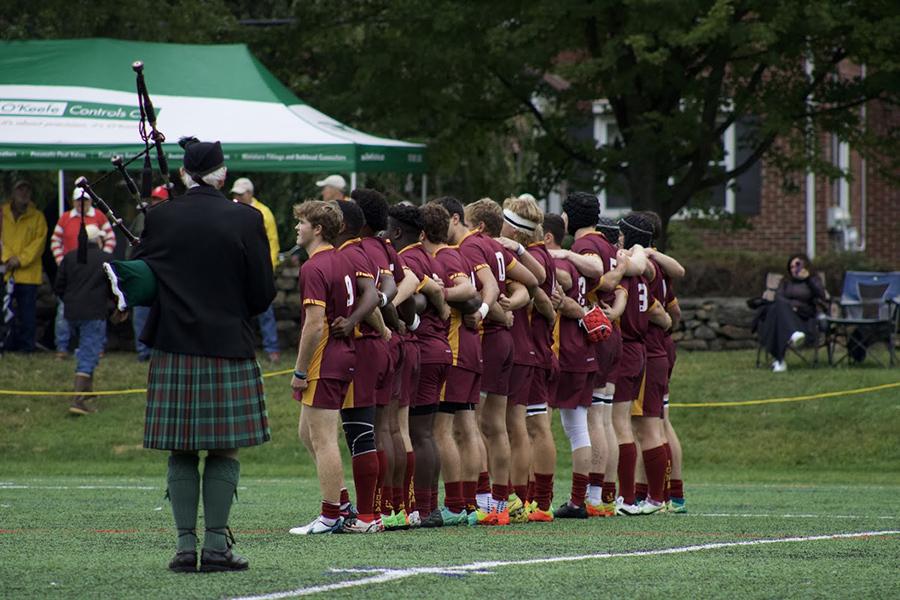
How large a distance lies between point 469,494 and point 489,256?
1566 mm

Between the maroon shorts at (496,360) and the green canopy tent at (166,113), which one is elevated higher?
the green canopy tent at (166,113)

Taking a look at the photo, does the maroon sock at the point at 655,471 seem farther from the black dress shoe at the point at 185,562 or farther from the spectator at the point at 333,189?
the black dress shoe at the point at 185,562

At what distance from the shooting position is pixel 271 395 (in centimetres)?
1984

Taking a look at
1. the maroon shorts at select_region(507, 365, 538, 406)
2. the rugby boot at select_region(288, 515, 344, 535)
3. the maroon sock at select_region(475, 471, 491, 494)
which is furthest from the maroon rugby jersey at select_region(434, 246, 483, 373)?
the rugby boot at select_region(288, 515, 344, 535)

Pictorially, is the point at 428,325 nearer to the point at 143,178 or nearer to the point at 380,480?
the point at 380,480

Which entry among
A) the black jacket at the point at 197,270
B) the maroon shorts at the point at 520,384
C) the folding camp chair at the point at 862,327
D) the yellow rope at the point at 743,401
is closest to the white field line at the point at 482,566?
the black jacket at the point at 197,270

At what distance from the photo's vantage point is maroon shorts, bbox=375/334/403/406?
34.0 feet

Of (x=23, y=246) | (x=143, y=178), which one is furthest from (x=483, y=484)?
(x=23, y=246)

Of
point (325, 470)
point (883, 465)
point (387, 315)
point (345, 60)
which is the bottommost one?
point (883, 465)

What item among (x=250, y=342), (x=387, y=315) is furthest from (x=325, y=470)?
(x=250, y=342)

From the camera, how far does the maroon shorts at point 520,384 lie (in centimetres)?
1157

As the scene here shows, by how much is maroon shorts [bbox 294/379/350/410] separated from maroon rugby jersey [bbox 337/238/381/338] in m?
0.34

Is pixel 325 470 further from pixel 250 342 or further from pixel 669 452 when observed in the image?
pixel 669 452

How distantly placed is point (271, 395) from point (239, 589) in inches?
502
